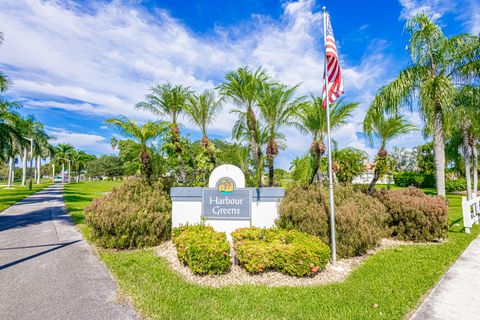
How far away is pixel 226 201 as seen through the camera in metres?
6.71

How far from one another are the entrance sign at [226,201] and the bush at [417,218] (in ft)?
14.8

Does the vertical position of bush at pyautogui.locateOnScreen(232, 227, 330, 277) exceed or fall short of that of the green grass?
it exceeds it

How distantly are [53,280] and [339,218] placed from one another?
19.6ft

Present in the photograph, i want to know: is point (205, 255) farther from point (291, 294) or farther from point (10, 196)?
point (10, 196)

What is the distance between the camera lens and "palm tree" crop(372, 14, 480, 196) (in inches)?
333

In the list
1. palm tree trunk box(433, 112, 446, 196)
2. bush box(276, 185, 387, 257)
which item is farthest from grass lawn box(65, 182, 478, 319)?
palm tree trunk box(433, 112, 446, 196)

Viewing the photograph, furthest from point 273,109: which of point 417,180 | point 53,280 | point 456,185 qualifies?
point 417,180

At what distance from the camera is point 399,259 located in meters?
5.55

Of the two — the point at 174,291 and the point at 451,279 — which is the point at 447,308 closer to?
the point at 451,279

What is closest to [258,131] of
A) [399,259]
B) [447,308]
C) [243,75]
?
[243,75]

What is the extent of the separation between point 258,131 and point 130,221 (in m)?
4.99

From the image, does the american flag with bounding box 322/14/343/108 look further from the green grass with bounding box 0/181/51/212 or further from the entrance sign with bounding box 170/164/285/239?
the green grass with bounding box 0/181/51/212

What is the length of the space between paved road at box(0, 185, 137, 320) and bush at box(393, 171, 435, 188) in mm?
38937

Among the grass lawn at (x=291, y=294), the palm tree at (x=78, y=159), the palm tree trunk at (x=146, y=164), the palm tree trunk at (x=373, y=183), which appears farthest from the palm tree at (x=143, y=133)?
the palm tree at (x=78, y=159)
